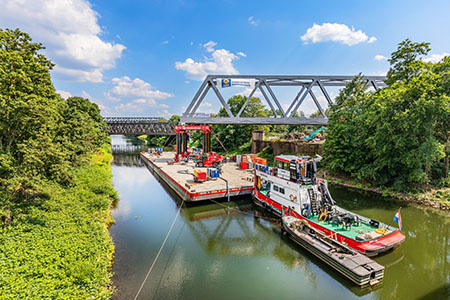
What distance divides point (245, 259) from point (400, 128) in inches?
697

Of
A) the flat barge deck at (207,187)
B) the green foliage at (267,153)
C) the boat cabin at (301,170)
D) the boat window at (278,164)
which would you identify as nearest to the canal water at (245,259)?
the flat barge deck at (207,187)

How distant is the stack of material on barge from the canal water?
433mm

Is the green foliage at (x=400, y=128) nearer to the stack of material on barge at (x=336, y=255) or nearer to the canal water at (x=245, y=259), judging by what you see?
the canal water at (x=245, y=259)

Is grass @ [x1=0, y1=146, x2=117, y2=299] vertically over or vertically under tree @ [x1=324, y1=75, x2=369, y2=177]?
under

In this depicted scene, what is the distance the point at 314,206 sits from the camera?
44.3ft

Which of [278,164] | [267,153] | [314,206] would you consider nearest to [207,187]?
[278,164]

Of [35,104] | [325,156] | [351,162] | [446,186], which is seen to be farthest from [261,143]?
[35,104]

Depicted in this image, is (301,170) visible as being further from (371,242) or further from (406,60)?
(406,60)

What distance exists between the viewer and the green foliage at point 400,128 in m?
17.3

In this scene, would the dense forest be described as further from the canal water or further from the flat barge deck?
the flat barge deck

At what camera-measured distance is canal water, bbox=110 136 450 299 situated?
880 centimetres

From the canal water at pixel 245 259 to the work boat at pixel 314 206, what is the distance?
1162 millimetres

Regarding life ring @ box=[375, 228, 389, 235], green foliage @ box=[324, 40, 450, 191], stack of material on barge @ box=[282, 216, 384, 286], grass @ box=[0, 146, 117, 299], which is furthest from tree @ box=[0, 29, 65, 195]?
green foliage @ box=[324, 40, 450, 191]

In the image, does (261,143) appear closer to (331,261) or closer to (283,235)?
(283,235)
